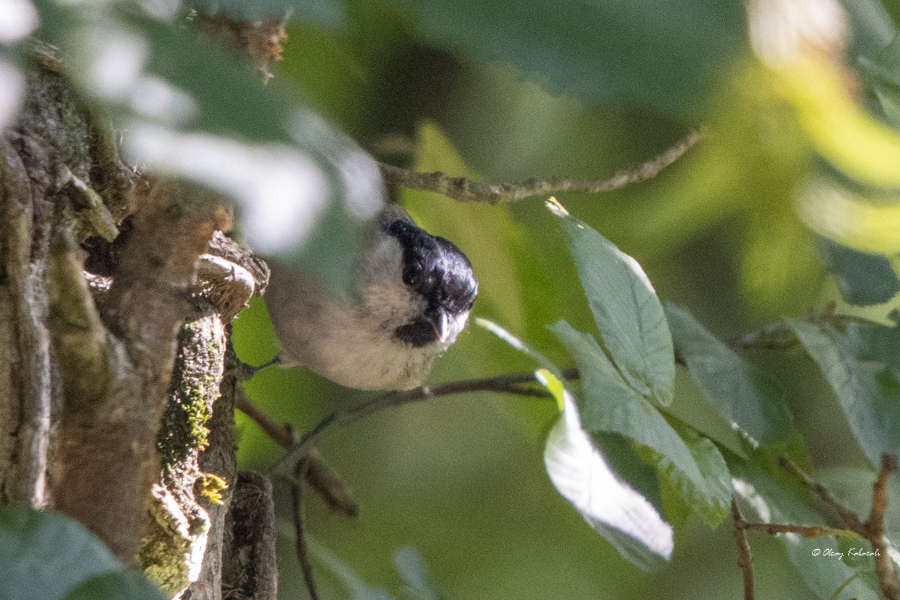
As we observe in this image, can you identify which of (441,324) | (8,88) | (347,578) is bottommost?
(347,578)

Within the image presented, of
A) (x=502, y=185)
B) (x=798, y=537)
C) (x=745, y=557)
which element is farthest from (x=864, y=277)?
(x=502, y=185)

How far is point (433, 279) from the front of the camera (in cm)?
156

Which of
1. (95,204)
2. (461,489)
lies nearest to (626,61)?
(95,204)

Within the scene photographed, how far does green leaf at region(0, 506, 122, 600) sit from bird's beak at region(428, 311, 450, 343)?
114 centimetres

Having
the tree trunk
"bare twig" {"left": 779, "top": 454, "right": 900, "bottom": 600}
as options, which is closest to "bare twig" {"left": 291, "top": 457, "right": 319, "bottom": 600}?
the tree trunk

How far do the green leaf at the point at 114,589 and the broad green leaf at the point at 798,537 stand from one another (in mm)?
901

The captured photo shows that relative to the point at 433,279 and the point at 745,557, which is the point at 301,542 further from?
the point at 745,557

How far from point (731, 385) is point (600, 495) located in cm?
49

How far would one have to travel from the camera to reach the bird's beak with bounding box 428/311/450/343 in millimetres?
1538

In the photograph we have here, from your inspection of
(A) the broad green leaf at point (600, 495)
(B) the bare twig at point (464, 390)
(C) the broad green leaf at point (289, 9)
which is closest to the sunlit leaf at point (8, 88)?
(C) the broad green leaf at point (289, 9)

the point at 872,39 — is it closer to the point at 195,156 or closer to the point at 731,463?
the point at 195,156

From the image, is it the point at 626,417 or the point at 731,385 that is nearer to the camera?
the point at 626,417

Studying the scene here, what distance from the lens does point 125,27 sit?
0.28m

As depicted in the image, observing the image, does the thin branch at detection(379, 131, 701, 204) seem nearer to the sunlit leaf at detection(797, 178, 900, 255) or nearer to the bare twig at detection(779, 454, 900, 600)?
the sunlit leaf at detection(797, 178, 900, 255)
